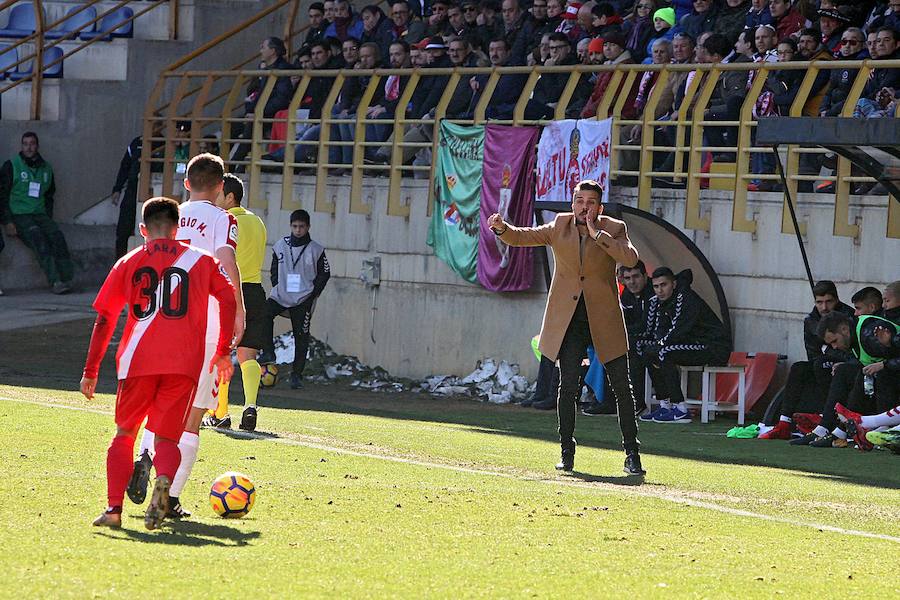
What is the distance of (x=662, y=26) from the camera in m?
20.4

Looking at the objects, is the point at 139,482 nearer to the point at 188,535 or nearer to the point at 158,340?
the point at 188,535

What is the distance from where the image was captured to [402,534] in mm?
8578

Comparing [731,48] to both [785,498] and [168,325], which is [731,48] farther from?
[168,325]

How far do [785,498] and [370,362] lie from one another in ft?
40.1

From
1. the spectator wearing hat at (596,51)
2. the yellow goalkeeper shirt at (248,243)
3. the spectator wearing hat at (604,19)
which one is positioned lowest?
the yellow goalkeeper shirt at (248,243)

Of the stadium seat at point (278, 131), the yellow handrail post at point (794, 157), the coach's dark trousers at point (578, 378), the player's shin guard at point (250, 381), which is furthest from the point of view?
the stadium seat at point (278, 131)

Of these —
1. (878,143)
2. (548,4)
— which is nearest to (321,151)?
(548,4)

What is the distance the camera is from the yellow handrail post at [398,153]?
21.7 metres

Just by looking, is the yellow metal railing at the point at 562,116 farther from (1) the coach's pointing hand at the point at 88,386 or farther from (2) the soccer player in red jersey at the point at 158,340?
(1) the coach's pointing hand at the point at 88,386

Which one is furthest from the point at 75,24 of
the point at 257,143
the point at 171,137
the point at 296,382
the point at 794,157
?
the point at 794,157

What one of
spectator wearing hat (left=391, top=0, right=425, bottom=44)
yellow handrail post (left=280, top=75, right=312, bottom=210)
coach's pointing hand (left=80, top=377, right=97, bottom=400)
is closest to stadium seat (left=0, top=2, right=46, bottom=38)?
spectator wearing hat (left=391, top=0, right=425, bottom=44)

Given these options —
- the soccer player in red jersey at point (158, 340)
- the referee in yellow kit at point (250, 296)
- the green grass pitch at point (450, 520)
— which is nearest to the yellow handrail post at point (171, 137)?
the green grass pitch at point (450, 520)

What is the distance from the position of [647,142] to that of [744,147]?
4.37 ft

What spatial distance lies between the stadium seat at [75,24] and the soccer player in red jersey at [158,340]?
70.2 feet
